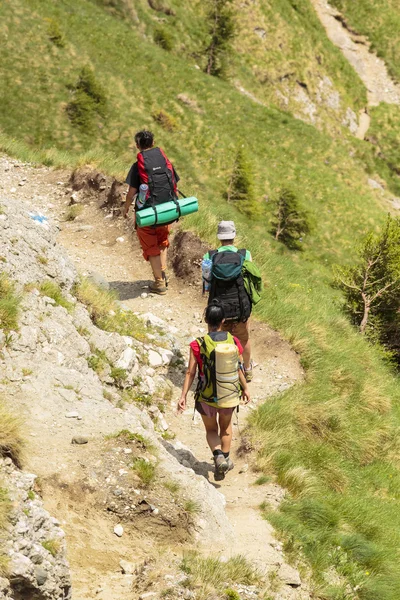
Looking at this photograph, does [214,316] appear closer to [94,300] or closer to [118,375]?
[118,375]

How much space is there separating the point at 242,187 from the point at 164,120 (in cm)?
876

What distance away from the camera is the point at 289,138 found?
51531mm

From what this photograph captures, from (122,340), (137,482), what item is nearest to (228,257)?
(122,340)

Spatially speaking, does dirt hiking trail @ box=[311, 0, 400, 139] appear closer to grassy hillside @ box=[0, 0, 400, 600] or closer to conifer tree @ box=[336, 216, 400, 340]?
grassy hillside @ box=[0, 0, 400, 600]

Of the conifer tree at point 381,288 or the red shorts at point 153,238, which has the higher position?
the red shorts at point 153,238

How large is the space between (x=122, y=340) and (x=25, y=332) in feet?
6.41

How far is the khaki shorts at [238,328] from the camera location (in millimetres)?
8312

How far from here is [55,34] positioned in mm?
43625

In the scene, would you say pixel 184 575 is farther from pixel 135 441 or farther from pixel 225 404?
pixel 225 404

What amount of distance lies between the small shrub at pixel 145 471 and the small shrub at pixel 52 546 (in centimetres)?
124

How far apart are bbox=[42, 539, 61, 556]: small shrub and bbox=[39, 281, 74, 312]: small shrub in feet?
13.4

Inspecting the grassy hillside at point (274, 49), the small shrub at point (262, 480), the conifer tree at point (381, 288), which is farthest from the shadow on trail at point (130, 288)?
the grassy hillside at point (274, 49)

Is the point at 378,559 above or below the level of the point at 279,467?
above

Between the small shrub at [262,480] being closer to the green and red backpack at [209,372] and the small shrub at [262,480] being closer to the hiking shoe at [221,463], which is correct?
the hiking shoe at [221,463]
